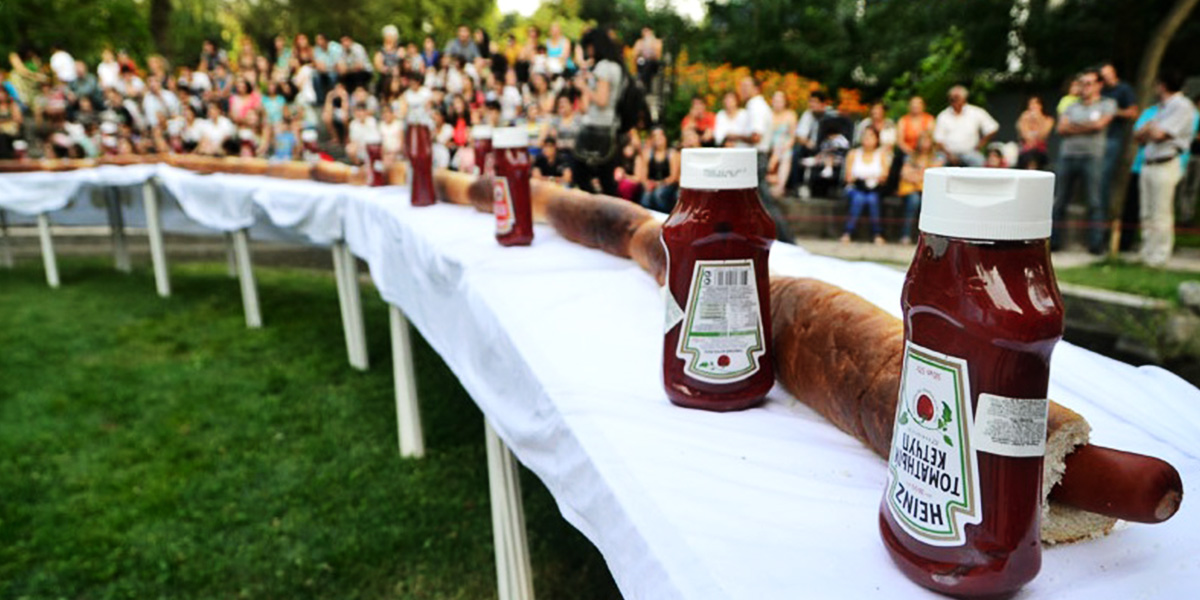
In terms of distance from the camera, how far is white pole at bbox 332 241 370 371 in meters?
4.62

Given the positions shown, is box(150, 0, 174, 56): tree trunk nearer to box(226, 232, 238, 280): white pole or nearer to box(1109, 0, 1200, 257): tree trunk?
box(226, 232, 238, 280): white pole

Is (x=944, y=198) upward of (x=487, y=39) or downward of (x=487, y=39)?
downward

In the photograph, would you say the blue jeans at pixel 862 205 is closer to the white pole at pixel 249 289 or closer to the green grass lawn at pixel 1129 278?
the green grass lawn at pixel 1129 278

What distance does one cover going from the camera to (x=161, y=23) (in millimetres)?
24812

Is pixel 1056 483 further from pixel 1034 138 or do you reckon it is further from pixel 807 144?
pixel 807 144

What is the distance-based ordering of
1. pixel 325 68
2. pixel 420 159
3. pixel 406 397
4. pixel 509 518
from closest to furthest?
1. pixel 509 518
2. pixel 420 159
3. pixel 406 397
4. pixel 325 68

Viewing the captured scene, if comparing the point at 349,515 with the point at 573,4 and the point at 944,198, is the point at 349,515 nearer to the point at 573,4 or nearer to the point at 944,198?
the point at 944,198

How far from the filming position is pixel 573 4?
121 ft

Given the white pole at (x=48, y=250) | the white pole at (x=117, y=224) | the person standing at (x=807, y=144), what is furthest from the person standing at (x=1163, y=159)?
the white pole at (x=48, y=250)

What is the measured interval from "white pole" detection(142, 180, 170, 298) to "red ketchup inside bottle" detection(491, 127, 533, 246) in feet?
17.9

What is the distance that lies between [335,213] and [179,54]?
35.6 meters

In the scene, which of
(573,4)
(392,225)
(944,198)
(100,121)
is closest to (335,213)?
(392,225)

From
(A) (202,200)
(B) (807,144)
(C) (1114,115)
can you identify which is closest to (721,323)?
(A) (202,200)

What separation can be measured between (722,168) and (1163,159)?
324 inches
